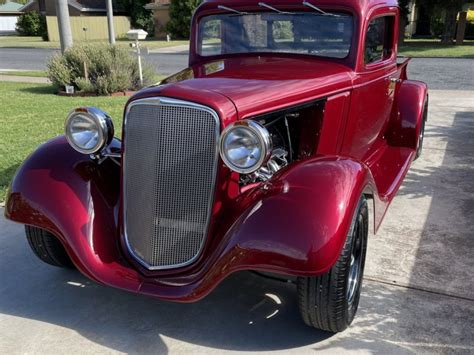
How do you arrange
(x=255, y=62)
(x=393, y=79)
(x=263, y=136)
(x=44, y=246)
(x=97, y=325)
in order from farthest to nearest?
(x=393, y=79) < (x=255, y=62) < (x=44, y=246) < (x=97, y=325) < (x=263, y=136)

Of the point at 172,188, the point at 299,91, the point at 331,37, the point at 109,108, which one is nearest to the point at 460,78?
the point at 109,108

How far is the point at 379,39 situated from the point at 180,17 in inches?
1156

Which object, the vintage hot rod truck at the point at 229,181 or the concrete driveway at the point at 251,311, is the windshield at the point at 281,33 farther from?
the concrete driveway at the point at 251,311

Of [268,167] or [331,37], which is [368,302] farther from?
[331,37]

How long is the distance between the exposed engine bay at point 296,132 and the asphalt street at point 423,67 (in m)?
8.59

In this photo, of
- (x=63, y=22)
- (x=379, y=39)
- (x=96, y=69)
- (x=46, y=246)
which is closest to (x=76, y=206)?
(x=46, y=246)

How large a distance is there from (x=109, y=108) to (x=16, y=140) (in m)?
2.37

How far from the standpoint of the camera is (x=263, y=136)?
2387 mm

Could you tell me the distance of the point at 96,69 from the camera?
34.8 feet

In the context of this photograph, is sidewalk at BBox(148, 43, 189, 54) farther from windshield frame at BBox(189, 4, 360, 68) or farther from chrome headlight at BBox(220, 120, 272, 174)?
chrome headlight at BBox(220, 120, 272, 174)

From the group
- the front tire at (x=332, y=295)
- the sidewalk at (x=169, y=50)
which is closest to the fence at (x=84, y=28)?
the sidewalk at (x=169, y=50)

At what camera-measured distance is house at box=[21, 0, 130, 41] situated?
33125 mm

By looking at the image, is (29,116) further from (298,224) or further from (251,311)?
(298,224)

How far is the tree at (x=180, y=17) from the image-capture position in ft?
99.7
